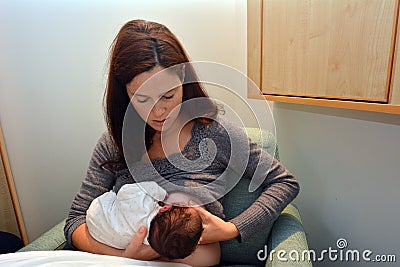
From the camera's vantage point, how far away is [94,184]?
0.91m

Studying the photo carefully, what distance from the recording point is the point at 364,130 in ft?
3.12

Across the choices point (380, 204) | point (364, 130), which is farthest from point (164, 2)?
point (380, 204)

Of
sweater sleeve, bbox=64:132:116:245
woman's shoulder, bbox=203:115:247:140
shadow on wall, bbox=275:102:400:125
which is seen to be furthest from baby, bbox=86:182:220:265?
shadow on wall, bbox=275:102:400:125

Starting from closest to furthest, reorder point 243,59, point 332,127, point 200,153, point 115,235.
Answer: point 115,235
point 200,153
point 332,127
point 243,59

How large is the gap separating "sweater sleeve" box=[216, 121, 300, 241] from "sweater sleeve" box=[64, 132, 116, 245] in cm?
36

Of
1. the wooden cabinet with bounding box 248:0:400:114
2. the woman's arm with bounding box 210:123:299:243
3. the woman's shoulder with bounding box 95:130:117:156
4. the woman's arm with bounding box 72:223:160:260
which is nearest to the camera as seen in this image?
the wooden cabinet with bounding box 248:0:400:114

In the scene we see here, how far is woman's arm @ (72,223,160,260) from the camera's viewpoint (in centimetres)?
74

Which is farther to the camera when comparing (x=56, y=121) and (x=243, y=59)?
(x=243, y=59)

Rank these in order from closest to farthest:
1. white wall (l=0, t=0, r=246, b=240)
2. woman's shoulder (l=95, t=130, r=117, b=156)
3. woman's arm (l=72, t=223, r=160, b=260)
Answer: woman's arm (l=72, t=223, r=160, b=260) → woman's shoulder (l=95, t=130, r=117, b=156) → white wall (l=0, t=0, r=246, b=240)

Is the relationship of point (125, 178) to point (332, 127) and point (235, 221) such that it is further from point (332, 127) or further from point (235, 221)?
point (332, 127)

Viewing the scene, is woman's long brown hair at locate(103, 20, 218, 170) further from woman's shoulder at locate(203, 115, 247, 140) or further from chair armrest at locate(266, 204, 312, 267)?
chair armrest at locate(266, 204, 312, 267)

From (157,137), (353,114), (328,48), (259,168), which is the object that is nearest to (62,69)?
(157,137)

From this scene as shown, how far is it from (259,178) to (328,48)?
42cm

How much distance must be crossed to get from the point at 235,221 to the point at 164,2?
3.45ft
